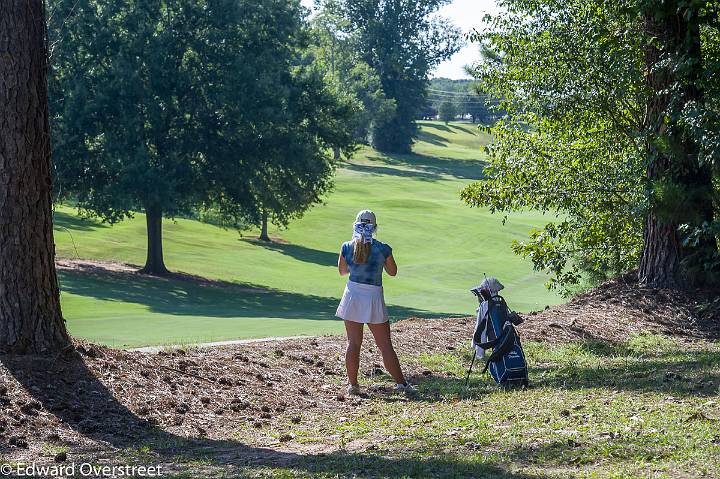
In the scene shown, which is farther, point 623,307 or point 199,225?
point 199,225

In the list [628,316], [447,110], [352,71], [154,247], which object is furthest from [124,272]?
[447,110]

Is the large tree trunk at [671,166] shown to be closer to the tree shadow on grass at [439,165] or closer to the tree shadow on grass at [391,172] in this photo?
the tree shadow on grass at [391,172]

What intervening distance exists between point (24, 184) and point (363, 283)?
Result: 3.48 metres

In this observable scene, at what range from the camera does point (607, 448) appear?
712 centimetres

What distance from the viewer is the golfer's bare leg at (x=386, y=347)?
34.5ft

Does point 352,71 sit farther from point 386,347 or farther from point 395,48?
Answer: point 386,347

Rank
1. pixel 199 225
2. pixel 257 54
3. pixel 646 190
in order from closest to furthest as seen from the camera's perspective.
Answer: pixel 646 190, pixel 257 54, pixel 199 225

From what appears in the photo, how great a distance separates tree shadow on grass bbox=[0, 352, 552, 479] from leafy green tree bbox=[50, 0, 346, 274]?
22764 millimetres

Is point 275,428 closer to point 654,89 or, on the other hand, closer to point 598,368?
point 598,368

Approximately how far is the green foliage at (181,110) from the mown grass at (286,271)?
315 centimetres

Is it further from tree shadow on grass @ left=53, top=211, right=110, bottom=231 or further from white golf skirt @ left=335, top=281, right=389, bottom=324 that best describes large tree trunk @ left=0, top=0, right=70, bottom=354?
tree shadow on grass @ left=53, top=211, right=110, bottom=231

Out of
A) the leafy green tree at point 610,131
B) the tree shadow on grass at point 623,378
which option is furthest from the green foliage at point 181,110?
the tree shadow on grass at point 623,378

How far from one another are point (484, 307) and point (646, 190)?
6344mm

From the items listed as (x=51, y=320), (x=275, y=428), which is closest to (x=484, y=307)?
(x=275, y=428)
